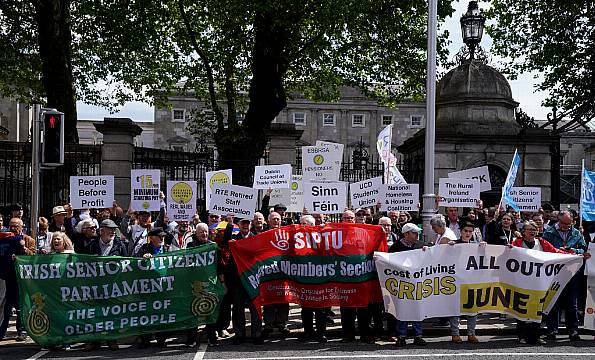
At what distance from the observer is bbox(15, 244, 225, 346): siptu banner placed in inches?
377

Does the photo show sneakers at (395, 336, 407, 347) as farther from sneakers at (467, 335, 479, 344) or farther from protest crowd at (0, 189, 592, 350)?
sneakers at (467, 335, 479, 344)

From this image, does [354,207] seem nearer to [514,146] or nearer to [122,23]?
[514,146]

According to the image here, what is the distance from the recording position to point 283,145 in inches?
743

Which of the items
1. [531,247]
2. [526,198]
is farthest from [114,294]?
[526,198]

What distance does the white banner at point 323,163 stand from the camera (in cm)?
1356

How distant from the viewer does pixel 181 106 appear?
241ft

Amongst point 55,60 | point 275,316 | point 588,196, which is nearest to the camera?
point 275,316

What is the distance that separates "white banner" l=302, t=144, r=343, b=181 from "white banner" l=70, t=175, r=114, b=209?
3.67m

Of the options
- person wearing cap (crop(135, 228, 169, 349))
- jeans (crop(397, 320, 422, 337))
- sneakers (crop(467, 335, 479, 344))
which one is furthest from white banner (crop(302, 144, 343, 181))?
sneakers (crop(467, 335, 479, 344))

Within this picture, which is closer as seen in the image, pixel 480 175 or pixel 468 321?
pixel 468 321

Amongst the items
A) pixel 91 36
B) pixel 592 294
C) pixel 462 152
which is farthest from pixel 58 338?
pixel 91 36

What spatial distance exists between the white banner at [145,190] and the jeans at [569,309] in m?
7.22

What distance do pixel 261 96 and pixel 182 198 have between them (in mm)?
8262

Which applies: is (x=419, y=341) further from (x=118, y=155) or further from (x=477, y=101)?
(x=118, y=155)
